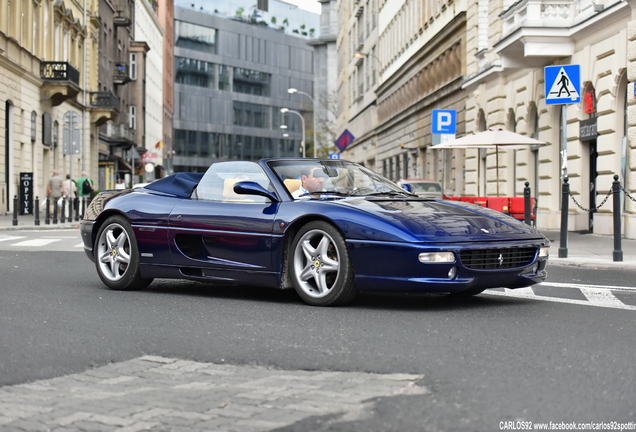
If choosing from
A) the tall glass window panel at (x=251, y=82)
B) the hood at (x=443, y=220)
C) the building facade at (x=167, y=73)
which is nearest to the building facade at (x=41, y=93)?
the hood at (x=443, y=220)

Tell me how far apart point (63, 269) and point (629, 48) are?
1244 centimetres

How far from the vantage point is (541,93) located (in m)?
25.7

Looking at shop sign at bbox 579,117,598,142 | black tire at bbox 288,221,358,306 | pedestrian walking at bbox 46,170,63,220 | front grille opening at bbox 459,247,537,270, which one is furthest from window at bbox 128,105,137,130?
front grille opening at bbox 459,247,537,270

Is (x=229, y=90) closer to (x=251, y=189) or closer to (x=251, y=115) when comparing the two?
(x=251, y=115)

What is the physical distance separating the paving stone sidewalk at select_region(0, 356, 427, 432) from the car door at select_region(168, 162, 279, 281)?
2873mm

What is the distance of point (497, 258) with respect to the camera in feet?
24.8

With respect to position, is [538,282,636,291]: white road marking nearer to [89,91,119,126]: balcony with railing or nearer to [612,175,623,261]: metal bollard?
[612,175,623,261]: metal bollard

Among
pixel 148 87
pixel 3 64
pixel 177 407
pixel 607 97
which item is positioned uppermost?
pixel 148 87

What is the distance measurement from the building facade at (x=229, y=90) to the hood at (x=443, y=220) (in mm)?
104366

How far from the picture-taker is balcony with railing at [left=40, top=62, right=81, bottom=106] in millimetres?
41094

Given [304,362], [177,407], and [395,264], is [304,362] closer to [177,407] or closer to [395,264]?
[177,407]

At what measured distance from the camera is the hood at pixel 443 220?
24.0 feet

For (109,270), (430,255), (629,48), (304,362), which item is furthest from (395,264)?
(629,48)

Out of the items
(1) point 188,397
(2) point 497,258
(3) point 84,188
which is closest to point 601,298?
(2) point 497,258
